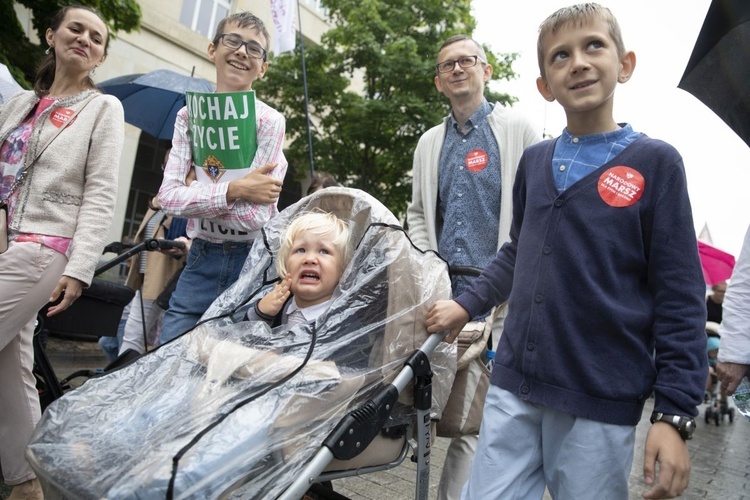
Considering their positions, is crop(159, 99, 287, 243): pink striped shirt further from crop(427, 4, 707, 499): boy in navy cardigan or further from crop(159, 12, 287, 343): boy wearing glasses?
crop(427, 4, 707, 499): boy in navy cardigan

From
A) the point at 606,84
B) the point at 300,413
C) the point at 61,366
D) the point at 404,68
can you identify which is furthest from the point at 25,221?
the point at 404,68

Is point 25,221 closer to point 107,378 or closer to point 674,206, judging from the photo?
point 107,378

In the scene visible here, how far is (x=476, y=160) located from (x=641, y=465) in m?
3.15

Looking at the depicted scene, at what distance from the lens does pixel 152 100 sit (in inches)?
271

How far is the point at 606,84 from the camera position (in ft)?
5.84

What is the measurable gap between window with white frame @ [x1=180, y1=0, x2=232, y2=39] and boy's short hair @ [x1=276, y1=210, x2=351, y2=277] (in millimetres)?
13881

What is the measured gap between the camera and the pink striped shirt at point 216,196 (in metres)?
2.65

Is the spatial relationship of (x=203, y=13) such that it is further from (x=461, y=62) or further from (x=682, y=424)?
(x=682, y=424)

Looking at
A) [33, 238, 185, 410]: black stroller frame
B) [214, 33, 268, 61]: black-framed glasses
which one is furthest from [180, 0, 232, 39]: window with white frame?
[214, 33, 268, 61]: black-framed glasses

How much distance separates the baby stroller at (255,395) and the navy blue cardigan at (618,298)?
1.52ft

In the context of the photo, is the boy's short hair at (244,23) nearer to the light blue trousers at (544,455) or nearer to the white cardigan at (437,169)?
the white cardigan at (437,169)

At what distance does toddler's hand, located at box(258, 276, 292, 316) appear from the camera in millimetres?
2422

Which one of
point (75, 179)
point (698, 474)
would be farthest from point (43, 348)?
point (698, 474)

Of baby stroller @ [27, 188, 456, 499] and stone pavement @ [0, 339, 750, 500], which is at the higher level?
baby stroller @ [27, 188, 456, 499]
